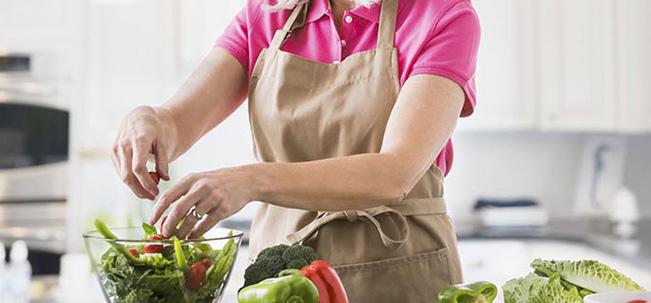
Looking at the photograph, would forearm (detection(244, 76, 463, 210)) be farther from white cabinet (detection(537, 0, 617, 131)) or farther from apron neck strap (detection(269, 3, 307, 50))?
white cabinet (detection(537, 0, 617, 131))

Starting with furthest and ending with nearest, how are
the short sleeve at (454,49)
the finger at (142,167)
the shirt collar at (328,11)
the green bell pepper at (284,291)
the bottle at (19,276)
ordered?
the bottle at (19,276), the shirt collar at (328,11), the short sleeve at (454,49), the finger at (142,167), the green bell pepper at (284,291)

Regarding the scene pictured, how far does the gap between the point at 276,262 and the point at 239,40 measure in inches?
24.0

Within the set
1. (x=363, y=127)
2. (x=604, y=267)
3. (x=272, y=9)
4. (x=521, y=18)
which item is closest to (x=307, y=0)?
(x=272, y=9)

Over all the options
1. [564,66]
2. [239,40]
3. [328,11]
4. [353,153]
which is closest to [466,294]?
[353,153]

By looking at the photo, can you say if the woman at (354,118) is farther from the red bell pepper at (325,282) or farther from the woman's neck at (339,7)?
the red bell pepper at (325,282)

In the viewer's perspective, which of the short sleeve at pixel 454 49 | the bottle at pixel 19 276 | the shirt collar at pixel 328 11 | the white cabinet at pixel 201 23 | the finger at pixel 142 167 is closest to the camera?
the finger at pixel 142 167

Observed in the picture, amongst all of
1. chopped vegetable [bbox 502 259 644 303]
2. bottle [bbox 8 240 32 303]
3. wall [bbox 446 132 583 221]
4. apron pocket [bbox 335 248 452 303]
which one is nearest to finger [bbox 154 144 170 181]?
apron pocket [bbox 335 248 452 303]

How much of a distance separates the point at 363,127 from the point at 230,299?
0.46 m

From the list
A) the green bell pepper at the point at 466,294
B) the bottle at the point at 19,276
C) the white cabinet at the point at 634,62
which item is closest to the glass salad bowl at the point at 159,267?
the green bell pepper at the point at 466,294

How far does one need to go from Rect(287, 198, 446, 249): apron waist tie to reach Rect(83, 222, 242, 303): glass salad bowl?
0.36 metres

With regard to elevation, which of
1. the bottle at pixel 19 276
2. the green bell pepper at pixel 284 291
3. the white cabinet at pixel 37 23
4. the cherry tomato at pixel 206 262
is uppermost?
the white cabinet at pixel 37 23

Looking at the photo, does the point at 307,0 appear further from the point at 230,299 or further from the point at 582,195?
the point at 582,195

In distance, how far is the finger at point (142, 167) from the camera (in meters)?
1.44

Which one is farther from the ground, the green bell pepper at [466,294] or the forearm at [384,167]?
the forearm at [384,167]
